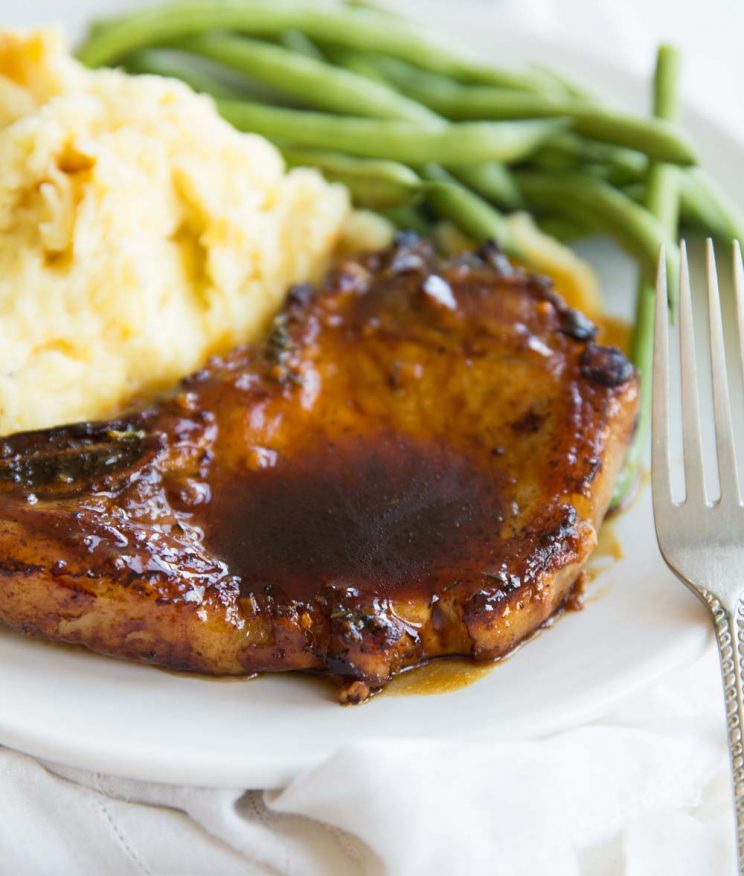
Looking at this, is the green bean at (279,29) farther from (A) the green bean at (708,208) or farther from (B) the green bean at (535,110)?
(A) the green bean at (708,208)

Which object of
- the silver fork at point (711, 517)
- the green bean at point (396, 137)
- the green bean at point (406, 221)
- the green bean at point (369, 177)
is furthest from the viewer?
the green bean at point (406, 221)

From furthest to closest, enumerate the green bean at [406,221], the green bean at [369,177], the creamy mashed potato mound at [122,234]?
the green bean at [406,221], the green bean at [369,177], the creamy mashed potato mound at [122,234]

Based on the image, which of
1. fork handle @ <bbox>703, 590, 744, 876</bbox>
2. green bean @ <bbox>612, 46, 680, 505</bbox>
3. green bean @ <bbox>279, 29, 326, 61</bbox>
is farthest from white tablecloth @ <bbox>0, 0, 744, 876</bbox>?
green bean @ <bbox>279, 29, 326, 61</bbox>

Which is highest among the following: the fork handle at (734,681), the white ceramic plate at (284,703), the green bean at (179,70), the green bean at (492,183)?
the green bean at (492,183)

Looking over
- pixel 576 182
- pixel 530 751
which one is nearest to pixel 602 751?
pixel 530 751

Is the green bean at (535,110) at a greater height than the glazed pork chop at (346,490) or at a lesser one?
greater

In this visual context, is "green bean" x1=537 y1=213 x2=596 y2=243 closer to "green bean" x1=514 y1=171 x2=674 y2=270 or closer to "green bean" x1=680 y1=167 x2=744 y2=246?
"green bean" x1=514 y1=171 x2=674 y2=270

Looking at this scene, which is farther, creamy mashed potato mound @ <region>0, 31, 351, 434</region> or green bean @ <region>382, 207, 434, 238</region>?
green bean @ <region>382, 207, 434, 238</region>

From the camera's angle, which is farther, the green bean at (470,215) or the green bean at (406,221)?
the green bean at (406,221)

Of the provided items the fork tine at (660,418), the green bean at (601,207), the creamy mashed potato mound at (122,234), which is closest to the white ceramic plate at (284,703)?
the fork tine at (660,418)
